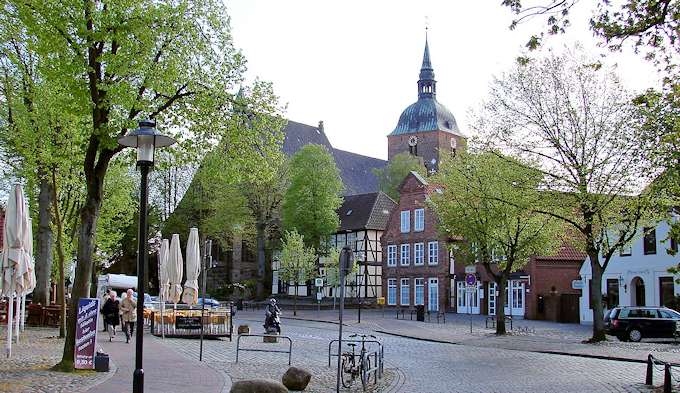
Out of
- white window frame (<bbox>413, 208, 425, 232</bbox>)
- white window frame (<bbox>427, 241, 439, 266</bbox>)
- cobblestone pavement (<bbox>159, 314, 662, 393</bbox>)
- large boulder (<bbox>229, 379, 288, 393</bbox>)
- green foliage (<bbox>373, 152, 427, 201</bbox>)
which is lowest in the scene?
cobblestone pavement (<bbox>159, 314, 662, 393</bbox>)

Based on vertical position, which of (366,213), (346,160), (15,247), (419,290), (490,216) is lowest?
(419,290)

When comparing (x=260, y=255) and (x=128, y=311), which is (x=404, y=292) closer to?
(x=260, y=255)

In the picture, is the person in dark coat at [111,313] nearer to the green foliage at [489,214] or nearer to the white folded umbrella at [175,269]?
the white folded umbrella at [175,269]

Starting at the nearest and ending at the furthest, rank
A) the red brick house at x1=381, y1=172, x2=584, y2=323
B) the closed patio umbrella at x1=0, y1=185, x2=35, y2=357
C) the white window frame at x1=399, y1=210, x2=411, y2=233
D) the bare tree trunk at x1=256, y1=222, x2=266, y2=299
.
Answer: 1. the closed patio umbrella at x1=0, y1=185, x2=35, y2=357
2. the red brick house at x1=381, y1=172, x2=584, y2=323
3. the white window frame at x1=399, y1=210, x2=411, y2=233
4. the bare tree trunk at x1=256, y1=222, x2=266, y2=299

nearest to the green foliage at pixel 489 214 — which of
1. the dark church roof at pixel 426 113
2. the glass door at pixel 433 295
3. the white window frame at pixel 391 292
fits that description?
the glass door at pixel 433 295

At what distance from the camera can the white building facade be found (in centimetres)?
3838

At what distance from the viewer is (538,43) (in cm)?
1109

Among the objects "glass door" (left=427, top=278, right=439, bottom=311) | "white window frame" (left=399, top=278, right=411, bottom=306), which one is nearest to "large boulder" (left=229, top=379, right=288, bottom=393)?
"glass door" (left=427, top=278, right=439, bottom=311)

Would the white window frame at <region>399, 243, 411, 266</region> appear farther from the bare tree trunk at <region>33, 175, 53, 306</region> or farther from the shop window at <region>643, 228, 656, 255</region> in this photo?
the bare tree trunk at <region>33, 175, 53, 306</region>

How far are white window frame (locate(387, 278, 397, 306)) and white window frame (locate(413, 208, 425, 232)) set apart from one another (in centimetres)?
479

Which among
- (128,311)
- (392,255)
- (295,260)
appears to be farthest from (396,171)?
(128,311)

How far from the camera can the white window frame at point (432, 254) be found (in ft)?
190

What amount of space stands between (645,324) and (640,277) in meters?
10.7

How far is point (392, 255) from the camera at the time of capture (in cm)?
6244
